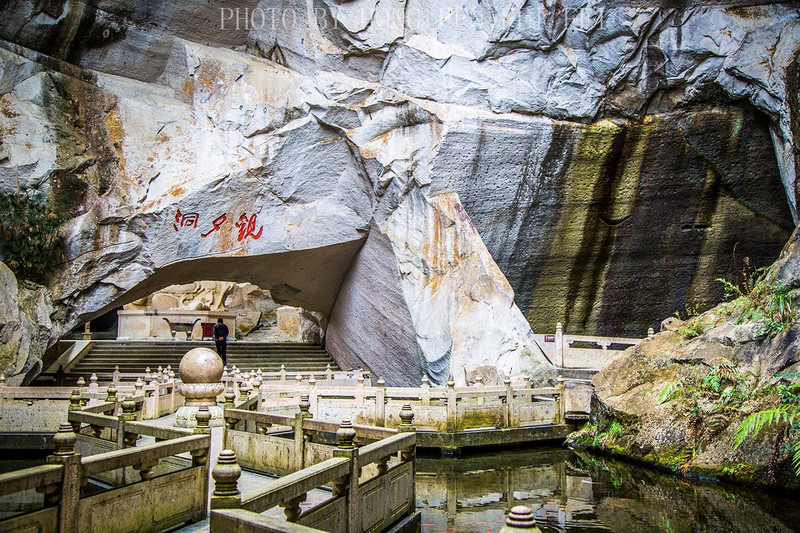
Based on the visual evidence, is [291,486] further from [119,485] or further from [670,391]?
[670,391]

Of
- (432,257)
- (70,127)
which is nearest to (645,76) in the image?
(432,257)

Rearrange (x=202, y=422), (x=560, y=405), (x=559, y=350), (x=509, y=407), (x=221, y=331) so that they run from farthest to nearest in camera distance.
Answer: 1. (x=221, y=331)
2. (x=559, y=350)
3. (x=560, y=405)
4. (x=509, y=407)
5. (x=202, y=422)

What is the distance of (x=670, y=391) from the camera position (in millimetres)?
9664

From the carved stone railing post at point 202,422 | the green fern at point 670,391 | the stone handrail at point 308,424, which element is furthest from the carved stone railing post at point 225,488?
the green fern at point 670,391

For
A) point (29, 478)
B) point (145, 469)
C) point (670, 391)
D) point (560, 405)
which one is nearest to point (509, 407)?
point (560, 405)

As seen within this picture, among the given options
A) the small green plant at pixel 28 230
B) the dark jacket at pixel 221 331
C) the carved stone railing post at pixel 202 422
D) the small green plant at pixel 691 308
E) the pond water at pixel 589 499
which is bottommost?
the pond water at pixel 589 499

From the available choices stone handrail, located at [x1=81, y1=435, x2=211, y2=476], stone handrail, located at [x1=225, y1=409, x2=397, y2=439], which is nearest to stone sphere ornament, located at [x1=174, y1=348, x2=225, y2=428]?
stone handrail, located at [x1=225, y1=409, x2=397, y2=439]

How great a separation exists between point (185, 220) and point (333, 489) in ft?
36.1

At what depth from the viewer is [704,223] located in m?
15.2

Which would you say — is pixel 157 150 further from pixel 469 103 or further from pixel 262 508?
pixel 262 508

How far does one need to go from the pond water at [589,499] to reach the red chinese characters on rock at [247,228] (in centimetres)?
712

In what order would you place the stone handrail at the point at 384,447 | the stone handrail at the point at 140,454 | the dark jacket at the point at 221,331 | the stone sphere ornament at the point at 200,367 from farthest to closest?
1. the dark jacket at the point at 221,331
2. the stone sphere ornament at the point at 200,367
3. the stone handrail at the point at 384,447
4. the stone handrail at the point at 140,454

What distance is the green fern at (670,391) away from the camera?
9.62m

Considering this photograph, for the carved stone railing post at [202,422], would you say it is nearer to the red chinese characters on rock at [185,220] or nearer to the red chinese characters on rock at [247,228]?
the red chinese characters on rock at [185,220]
